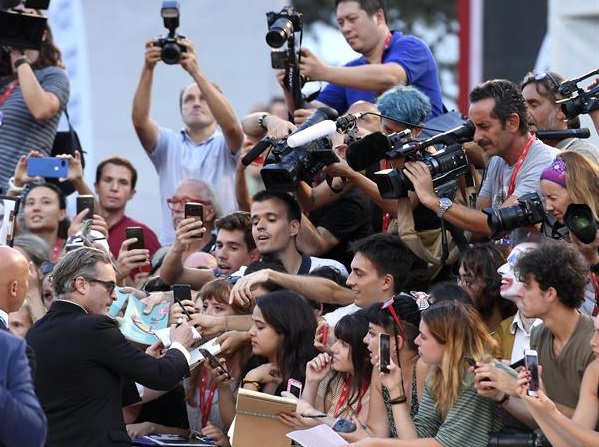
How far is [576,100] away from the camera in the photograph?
812 centimetres

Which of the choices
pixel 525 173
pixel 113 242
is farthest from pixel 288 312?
pixel 113 242

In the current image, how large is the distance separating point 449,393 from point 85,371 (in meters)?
1.77

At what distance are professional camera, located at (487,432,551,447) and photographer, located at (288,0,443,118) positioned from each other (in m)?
2.90

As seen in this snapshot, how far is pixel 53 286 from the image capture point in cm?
816

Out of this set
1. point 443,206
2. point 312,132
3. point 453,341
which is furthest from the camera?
point 312,132

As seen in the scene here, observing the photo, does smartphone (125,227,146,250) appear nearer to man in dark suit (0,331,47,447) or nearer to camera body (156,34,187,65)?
camera body (156,34,187,65)

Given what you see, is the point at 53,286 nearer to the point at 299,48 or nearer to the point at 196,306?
the point at 196,306

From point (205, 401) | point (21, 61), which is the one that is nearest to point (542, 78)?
point (205, 401)

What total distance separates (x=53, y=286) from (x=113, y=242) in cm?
252

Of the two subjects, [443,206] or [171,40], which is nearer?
[443,206]

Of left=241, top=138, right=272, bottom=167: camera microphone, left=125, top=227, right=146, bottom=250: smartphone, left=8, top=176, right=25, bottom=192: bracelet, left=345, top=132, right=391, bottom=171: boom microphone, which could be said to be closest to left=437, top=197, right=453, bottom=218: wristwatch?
left=345, top=132, right=391, bottom=171: boom microphone

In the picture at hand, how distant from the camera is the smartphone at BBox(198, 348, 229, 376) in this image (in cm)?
825

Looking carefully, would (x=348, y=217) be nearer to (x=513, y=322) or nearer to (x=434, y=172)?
(x=434, y=172)

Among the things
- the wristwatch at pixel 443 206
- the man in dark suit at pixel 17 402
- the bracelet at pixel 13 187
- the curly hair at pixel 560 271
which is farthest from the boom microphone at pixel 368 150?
the bracelet at pixel 13 187
